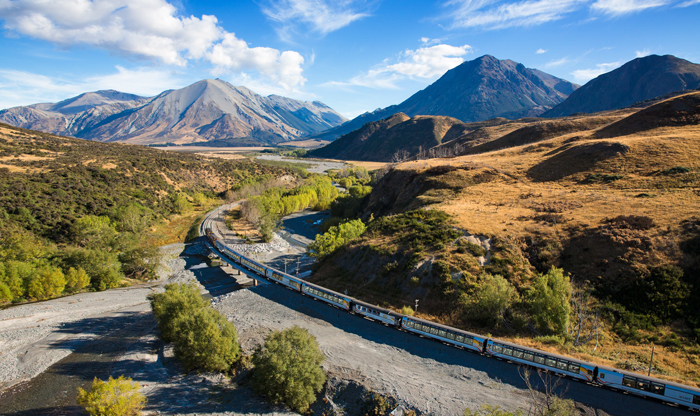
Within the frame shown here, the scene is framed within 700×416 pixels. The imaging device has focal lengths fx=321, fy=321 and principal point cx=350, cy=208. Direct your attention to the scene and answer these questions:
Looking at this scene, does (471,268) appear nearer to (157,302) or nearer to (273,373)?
Result: (273,373)

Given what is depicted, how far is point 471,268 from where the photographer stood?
3344cm

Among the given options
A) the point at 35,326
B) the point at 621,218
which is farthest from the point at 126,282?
the point at 621,218

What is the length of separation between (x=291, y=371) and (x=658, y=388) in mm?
22807

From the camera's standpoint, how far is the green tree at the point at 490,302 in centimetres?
2798

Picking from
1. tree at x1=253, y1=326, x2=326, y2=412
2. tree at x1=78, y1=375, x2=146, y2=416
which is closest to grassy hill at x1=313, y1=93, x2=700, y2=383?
tree at x1=253, y1=326, x2=326, y2=412

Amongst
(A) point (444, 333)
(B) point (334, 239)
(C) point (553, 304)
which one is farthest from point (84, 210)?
(C) point (553, 304)

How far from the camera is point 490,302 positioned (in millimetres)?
28328

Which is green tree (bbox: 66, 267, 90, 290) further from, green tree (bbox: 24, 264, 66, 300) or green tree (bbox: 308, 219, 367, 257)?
green tree (bbox: 308, 219, 367, 257)

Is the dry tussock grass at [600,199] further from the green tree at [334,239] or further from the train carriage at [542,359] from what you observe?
the green tree at [334,239]

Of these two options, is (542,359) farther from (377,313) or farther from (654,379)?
(377,313)

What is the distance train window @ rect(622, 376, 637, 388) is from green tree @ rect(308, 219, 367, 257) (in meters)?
34.1

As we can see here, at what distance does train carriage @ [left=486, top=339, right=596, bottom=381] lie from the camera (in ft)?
70.0

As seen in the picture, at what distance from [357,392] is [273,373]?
5.95 metres

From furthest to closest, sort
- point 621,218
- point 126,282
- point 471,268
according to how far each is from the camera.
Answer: point 126,282
point 621,218
point 471,268
